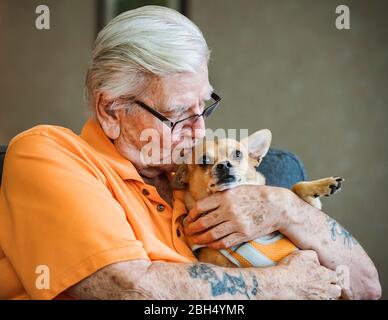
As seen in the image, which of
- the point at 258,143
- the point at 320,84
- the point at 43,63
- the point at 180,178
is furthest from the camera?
the point at 43,63

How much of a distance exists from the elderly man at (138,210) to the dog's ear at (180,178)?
1.0 inches

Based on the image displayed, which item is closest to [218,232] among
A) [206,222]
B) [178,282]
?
[206,222]

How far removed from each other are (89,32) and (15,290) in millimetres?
1998

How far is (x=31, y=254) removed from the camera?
44.3 inches

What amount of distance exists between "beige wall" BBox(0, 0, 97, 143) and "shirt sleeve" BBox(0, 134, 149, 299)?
1788mm

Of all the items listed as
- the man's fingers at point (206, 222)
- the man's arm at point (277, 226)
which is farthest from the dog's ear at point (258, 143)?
the man's fingers at point (206, 222)

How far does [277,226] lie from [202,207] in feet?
0.65

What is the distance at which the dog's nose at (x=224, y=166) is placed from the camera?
148cm

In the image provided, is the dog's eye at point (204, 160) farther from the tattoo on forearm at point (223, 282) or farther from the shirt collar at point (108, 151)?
the tattoo on forearm at point (223, 282)

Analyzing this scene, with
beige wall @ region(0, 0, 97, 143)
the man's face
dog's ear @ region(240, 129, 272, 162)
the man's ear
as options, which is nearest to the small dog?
dog's ear @ region(240, 129, 272, 162)

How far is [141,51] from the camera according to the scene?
4.40ft

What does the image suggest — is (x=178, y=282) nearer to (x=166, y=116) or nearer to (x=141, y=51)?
(x=166, y=116)

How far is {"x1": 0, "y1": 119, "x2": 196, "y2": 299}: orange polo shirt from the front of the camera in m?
1.09
